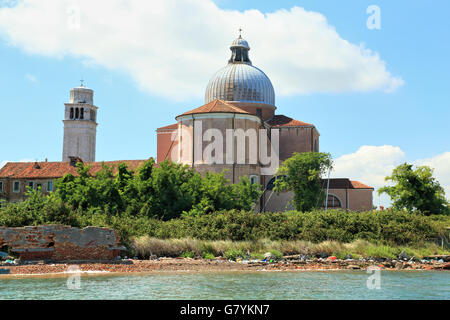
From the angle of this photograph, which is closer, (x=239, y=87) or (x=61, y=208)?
(x=61, y=208)

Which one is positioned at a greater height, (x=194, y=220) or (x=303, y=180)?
(x=303, y=180)

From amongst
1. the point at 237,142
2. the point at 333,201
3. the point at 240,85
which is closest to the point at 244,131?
the point at 237,142

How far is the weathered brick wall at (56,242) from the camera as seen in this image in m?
19.7

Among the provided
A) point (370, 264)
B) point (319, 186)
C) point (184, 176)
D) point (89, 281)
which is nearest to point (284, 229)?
point (370, 264)

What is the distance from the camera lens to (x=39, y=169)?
5144 cm

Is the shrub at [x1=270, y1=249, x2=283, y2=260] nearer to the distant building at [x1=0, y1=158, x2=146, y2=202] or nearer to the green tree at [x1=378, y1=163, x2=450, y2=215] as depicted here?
the green tree at [x1=378, y1=163, x2=450, y2=215]

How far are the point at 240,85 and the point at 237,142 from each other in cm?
1042

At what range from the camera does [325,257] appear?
23.8 meters

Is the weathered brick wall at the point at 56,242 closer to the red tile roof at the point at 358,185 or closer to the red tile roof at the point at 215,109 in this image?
the red tile roof at the point at 215,109

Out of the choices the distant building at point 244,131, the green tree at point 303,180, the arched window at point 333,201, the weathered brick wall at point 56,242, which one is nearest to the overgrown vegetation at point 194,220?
the weathered brick wall at point 56,242

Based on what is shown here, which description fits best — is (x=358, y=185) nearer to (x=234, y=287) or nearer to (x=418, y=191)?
(x=418, y=191)

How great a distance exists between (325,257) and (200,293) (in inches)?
437

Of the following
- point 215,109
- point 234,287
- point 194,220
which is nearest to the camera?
point 234,287

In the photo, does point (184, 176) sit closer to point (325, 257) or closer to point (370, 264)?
point (325, 257)
